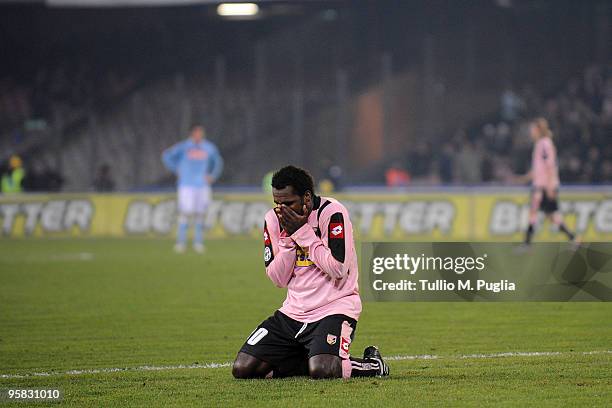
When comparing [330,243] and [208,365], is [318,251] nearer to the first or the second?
[330,243]

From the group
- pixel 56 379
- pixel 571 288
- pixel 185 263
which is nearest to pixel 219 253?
pixel 185 263

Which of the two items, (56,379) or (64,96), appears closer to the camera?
(56,379)

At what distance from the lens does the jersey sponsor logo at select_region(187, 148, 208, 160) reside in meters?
22.3

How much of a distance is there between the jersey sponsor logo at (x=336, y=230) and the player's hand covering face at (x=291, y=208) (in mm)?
183

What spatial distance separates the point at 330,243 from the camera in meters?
7.27

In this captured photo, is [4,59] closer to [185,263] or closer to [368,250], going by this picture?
[185,263]

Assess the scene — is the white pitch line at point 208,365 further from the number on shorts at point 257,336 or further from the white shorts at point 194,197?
the white shorts at point 194,197

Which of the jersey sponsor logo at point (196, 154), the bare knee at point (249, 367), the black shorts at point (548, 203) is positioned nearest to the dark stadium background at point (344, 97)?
the jersey sponsor logo at point (196, 154)

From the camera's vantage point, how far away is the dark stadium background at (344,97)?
28844mm

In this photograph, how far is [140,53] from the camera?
110 feet

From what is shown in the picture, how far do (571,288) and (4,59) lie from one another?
25.8 metres

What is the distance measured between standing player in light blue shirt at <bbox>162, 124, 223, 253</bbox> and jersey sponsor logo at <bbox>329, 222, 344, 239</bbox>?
591 inches
